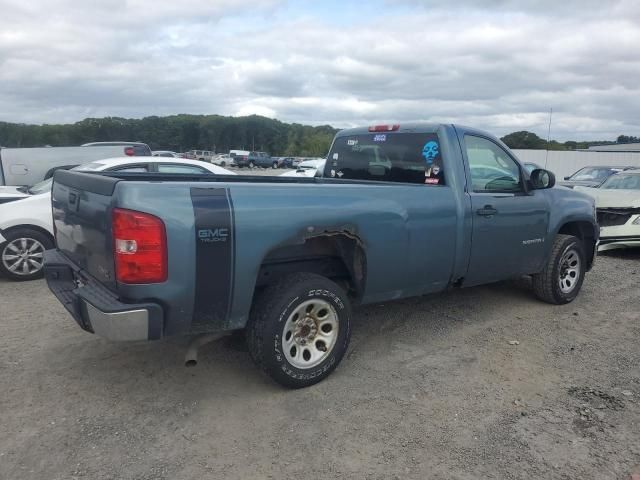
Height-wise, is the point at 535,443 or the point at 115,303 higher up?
the point at 115,303

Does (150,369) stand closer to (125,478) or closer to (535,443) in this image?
(125,478)

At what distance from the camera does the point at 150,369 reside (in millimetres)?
4223

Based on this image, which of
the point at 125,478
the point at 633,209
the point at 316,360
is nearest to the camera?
the point at 125,478

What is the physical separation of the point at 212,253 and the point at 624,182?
33.1 ft

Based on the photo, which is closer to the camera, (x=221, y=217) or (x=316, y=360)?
(x=221, y=217)

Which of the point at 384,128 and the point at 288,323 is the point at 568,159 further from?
the point at 288,323

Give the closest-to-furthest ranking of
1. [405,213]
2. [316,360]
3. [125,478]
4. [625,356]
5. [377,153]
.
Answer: [125,478], [316,360], [405,213], [625,356], [377,153]

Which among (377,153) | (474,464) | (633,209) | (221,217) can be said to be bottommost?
(474,464)

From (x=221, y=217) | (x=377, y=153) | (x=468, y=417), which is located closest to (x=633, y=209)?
(x=377, y=153)

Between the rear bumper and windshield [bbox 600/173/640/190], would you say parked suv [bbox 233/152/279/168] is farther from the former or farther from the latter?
the rear bumper

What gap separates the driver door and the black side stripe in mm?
2418

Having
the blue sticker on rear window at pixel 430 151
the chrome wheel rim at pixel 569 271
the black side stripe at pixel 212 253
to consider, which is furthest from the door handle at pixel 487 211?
the black side stripe at pixel 212 253

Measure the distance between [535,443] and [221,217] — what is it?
233 centimetres

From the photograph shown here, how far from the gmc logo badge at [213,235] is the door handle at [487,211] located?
98.7 inches
